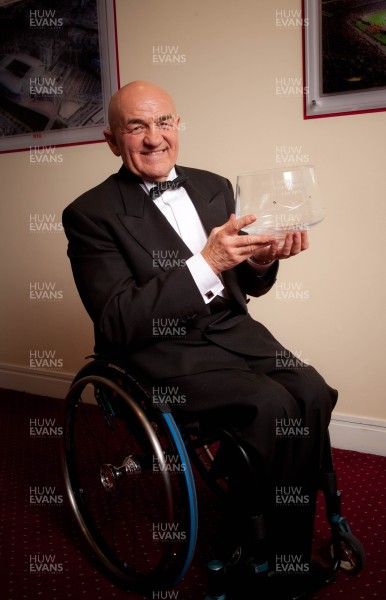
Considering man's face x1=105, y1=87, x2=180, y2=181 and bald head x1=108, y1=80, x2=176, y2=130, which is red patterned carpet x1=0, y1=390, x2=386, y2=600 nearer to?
man's face x1=105, y1=87, x2=180, y2=181

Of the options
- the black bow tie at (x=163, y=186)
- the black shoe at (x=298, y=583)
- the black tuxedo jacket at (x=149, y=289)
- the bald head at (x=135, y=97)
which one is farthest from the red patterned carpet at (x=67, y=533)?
the bald head at (x=135, y=97)

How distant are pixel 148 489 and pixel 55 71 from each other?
2.33 meters

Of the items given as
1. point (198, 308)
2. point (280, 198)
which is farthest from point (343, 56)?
point (198, 308)

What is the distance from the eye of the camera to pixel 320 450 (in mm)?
1589

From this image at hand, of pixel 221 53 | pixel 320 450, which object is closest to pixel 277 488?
pixel 320 450

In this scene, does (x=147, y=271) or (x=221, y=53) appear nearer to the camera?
(x=147, y=271)

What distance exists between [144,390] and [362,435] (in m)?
1.44

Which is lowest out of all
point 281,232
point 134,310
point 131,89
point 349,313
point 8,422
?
point 8,422

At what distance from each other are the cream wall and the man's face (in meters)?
0.84

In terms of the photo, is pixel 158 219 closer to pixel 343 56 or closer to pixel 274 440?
pixel 274 440

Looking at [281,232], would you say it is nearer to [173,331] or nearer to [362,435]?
[173,331]

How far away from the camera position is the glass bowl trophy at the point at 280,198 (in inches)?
53.7

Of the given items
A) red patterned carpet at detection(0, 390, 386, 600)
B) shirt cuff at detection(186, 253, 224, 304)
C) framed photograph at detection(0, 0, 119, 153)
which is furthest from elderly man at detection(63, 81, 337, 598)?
framed photograph at detection(0, 0, 119, 153)

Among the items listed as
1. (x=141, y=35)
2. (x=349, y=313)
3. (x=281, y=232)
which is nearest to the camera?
(x=281, y=232)
